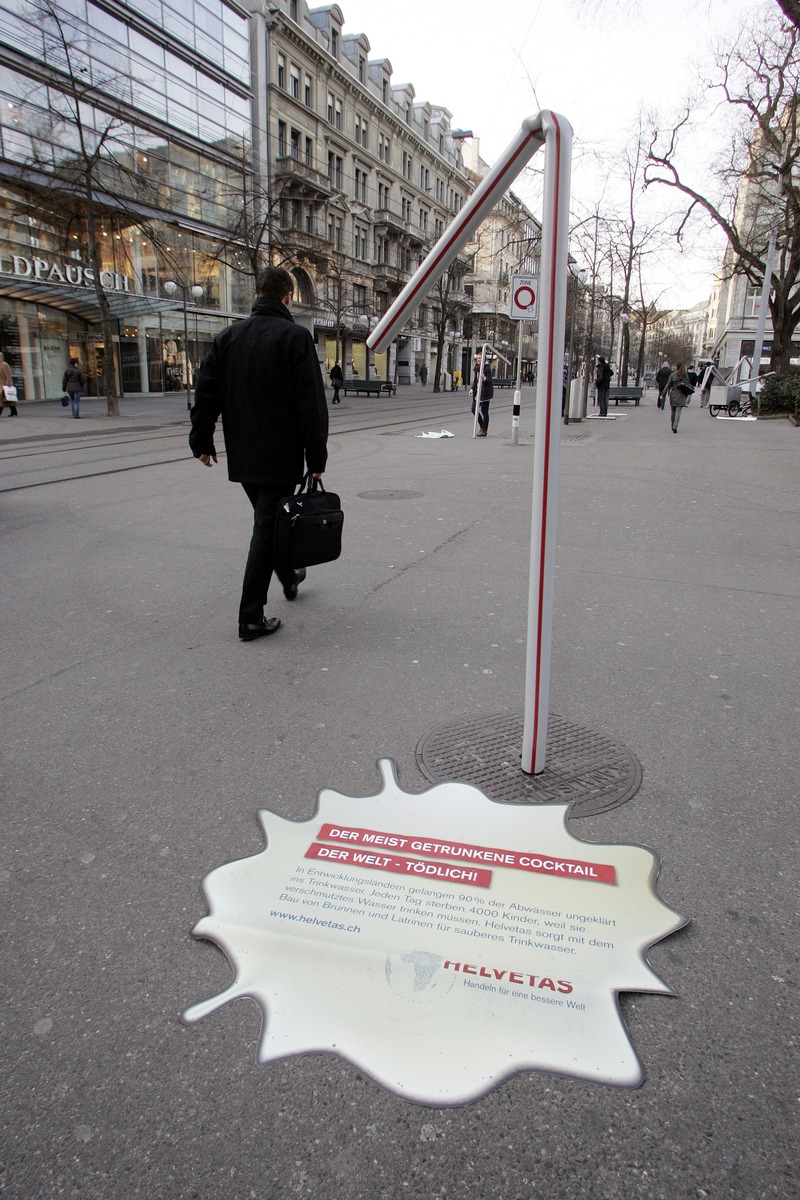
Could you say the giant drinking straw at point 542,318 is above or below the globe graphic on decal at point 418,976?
above

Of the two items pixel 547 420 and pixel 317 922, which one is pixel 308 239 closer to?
pixel 547 420

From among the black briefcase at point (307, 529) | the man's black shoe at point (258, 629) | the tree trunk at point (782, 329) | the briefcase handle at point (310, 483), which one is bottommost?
the man's black shoe at point (258, 629)

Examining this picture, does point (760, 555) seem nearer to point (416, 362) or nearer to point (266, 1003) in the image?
point (266, 1003)

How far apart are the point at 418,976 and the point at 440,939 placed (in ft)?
0.48

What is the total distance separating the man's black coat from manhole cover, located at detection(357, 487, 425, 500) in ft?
16.3

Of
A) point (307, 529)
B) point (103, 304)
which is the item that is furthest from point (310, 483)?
point (103, 304)

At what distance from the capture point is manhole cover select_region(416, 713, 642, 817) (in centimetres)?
287

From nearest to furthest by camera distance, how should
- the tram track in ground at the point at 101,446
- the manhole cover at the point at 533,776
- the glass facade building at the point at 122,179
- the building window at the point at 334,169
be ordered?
1. the manhole cover at the point at 533,776
2. the tram track in ground at the point at 101,446
3. the glass facade building at the point at 122,179
4. the building window at the point at 334,169

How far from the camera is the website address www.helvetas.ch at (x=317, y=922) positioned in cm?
215

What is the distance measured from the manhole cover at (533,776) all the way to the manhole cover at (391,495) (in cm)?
611

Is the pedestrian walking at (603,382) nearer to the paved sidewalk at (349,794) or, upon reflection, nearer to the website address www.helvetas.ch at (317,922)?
the paved sidewalk at (349,794)

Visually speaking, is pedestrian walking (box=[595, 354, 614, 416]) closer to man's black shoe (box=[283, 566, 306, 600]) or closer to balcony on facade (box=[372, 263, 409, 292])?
man's black shoe (box=[283, 566, 306, 600])

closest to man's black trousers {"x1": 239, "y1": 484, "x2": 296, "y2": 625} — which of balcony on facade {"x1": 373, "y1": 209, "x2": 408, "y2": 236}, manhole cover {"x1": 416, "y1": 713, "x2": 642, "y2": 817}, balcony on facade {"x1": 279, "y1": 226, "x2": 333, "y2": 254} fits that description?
manhole cover {"x1": 416, "y1": 713, "x2": 642, "y2": 817}

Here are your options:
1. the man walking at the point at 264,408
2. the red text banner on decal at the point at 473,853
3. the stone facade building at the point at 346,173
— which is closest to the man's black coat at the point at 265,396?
the man walking at the point at 264,408
